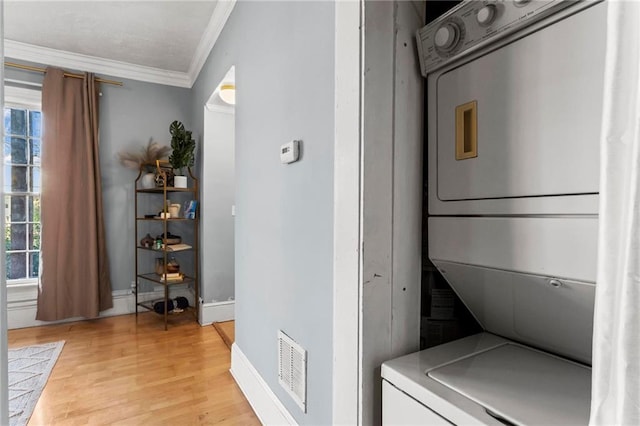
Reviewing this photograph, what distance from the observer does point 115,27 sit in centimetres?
264

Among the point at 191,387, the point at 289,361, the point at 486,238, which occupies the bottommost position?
the point at 191,387

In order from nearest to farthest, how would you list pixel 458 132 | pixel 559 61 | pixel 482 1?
pixel 559 61
pixel 482 1
pixel 458 132

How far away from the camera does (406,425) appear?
0.77 m

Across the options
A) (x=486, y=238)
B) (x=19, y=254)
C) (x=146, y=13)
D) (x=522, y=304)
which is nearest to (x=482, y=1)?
(x=486, y=238)

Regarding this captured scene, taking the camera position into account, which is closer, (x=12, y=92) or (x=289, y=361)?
(x=289, y=361)

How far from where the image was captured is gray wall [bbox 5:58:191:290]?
11.0ft

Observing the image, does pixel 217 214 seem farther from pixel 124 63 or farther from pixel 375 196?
pixel 375 196

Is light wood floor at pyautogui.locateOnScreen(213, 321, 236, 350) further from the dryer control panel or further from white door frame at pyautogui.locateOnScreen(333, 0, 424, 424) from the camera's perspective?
the dryer control panel

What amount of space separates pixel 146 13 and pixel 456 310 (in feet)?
9.22

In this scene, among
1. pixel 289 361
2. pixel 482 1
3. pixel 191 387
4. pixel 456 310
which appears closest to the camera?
pixel 482 1

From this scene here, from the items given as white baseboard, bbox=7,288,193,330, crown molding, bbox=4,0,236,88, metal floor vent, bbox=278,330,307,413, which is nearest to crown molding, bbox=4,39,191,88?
crown molding, bbox=4,0,236,88

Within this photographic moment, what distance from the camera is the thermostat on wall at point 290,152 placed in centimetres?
139

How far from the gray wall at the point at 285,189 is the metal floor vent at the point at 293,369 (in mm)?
38

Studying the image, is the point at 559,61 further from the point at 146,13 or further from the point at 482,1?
the point at 146,13
